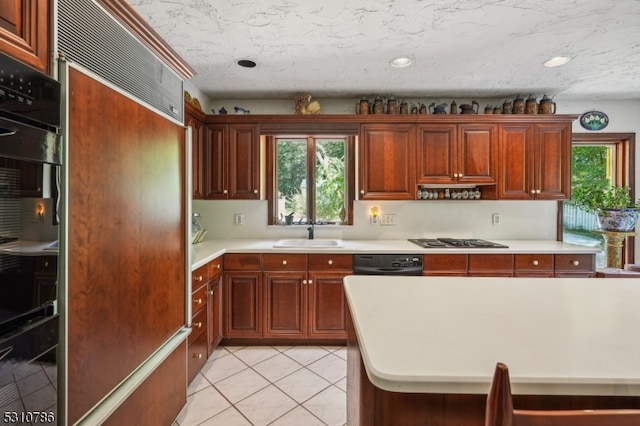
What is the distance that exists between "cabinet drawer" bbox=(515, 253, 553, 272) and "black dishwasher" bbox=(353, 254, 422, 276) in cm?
90

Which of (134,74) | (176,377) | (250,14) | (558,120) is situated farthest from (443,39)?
(176,377)

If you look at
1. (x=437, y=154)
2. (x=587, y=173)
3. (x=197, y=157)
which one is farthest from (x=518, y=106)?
(x=197, y=157)

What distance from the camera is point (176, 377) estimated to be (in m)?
1.70

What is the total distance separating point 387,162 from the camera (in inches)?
120

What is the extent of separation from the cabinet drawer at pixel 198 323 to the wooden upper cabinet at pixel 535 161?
2960 mm

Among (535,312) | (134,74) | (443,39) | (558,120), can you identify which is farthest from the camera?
(558,120)

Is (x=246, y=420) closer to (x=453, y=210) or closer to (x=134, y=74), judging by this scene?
(x=134, y=74)

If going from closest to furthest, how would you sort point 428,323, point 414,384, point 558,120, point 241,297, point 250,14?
point 414,384, point 428,323, point 250,14, point 241,297, point 558,120

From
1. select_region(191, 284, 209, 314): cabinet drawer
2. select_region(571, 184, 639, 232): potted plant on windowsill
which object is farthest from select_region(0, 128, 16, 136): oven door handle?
select_region(571, 184, 639, 232): potted plant on windowsill

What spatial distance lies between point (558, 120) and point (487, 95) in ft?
2.33

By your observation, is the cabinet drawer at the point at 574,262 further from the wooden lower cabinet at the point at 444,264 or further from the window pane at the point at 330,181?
the window pane at the point at 330,181

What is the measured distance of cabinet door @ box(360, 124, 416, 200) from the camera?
9.96 ft

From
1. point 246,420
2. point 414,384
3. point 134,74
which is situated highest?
point 134,74

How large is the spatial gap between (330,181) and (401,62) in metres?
1.40
